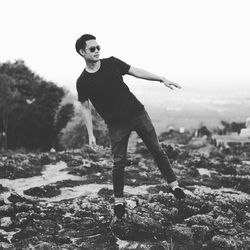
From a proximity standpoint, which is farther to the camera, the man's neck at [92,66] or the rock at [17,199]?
the rock at [17,199]

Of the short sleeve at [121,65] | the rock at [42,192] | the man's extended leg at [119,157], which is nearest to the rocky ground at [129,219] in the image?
the rock at [42,192]

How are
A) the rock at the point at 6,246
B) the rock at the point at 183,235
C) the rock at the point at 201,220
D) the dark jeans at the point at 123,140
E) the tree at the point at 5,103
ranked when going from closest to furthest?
1. the rock at the point at 6,246
2. the rock at the point at 183,235
3. the dark jeans at the point at 123,140
4. the rock at the point at 201,220
5. the tree at the point at 5,103

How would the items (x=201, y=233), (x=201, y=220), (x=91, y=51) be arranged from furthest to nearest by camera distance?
(x=201, y=220) → (x=201, y=233) → (x=91, y=51)

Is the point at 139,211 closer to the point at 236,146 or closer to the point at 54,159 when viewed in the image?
the point at 54,159

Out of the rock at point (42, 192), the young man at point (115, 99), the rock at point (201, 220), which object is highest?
the young man at point (115, 99)

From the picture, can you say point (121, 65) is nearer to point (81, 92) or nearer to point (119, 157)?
point (81, 92)

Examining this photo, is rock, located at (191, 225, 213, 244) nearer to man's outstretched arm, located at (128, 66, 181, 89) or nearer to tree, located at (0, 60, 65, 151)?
man's outstretched arm, located at (128, 66, 181, 89)

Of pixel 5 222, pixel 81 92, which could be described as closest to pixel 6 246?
pixel 5 222

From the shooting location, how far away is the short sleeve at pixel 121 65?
517 cm

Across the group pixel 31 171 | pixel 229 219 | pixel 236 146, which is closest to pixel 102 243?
pixel 229 219

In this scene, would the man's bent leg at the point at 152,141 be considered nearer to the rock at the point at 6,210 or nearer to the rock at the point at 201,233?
the rock at the point at 201,233

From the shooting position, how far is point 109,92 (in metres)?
4.96

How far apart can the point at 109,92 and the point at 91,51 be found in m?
0.50

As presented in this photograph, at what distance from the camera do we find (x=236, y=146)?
20203 mm
